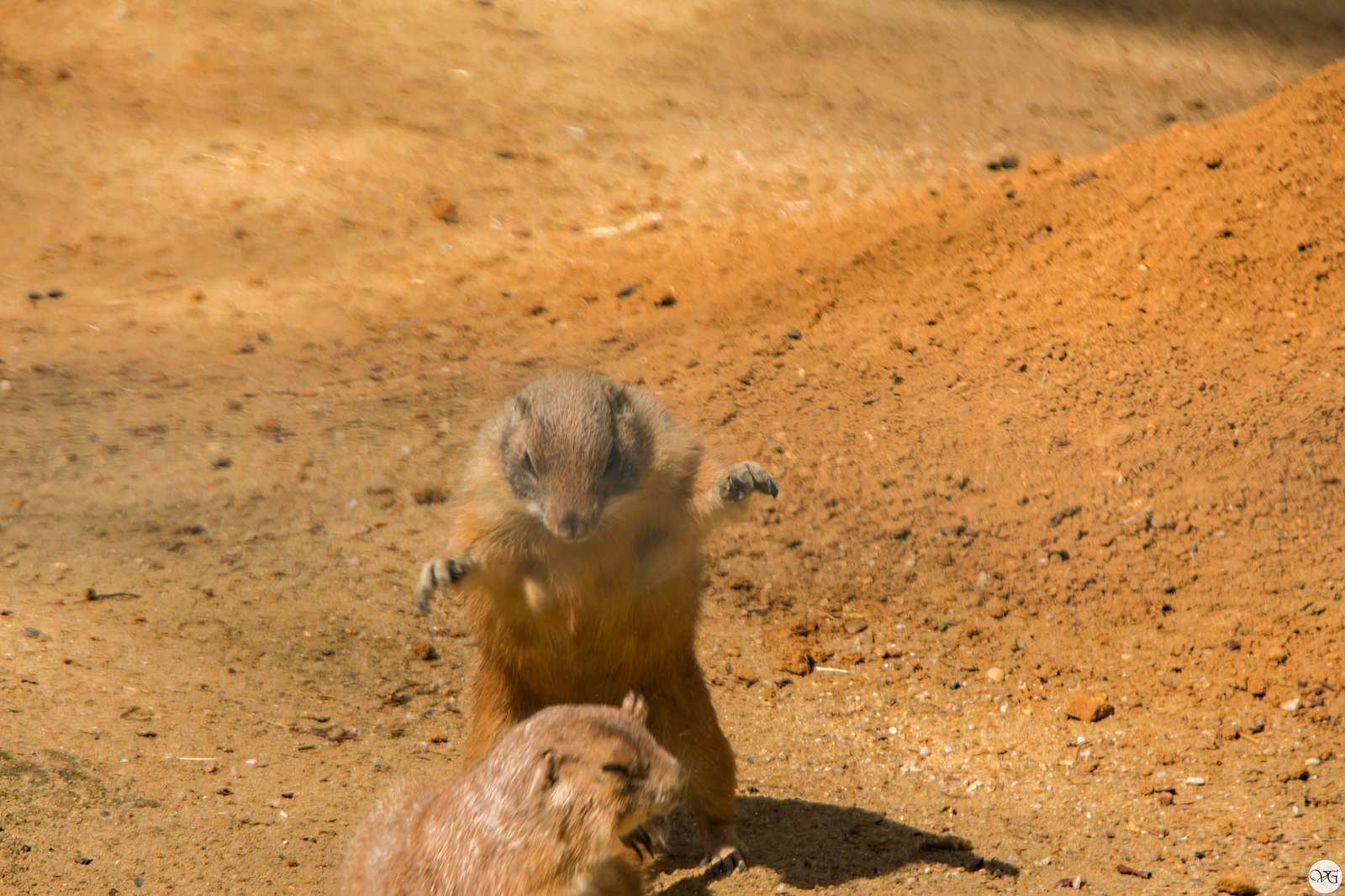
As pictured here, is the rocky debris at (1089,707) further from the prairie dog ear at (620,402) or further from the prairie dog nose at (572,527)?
the prairie dog nose at (572,527)

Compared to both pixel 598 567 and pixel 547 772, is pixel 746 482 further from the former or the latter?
pixel 547 772

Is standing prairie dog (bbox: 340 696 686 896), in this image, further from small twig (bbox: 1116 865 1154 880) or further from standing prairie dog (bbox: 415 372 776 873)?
small twig (bbox: 1116 865 1154 880)

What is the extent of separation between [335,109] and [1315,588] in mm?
8320

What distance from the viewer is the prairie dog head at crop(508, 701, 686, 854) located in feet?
12.1

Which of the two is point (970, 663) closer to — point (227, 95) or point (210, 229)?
point (210, 229)

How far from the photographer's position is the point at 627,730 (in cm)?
382

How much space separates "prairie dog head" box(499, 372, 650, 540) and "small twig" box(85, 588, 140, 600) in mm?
2412

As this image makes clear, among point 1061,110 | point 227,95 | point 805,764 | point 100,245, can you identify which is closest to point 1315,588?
point 805,764

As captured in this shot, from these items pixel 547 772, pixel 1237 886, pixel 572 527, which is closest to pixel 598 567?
pixel 572 527

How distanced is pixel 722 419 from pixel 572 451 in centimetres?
316

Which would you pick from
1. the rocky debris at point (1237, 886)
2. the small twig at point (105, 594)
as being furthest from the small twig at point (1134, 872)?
the small twig at point (105, 594)

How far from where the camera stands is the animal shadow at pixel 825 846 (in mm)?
4797

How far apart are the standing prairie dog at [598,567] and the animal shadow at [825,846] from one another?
0.57ft
